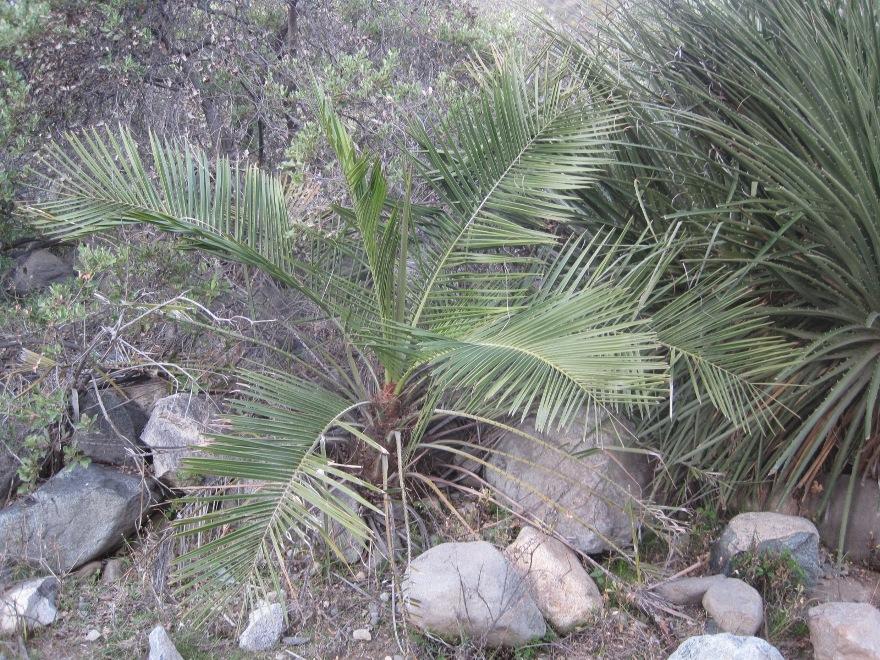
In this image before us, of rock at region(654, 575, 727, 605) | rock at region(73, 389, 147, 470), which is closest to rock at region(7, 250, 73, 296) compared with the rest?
rock at region(73, 389, 147, 470)

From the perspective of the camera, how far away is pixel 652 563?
329cm

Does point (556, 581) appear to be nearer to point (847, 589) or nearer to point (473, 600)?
point (473, 600)

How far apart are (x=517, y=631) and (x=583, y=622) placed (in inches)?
11.9

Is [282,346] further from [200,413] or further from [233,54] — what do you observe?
[233,54]

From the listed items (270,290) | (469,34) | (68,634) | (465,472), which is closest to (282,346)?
(270,290)

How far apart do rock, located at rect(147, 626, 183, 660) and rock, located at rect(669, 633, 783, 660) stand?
1598mm

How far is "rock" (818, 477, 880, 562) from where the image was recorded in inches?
129

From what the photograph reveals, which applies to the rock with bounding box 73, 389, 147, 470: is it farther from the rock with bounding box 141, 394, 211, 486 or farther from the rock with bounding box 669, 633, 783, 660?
the rock with bounding box 669, 633, 783, 660

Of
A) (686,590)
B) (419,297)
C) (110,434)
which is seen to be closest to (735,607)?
(686,590)

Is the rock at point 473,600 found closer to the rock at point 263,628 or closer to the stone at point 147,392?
the rock at point 263,628

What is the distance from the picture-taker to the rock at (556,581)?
2.95 meters

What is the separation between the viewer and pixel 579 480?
3.37 metres

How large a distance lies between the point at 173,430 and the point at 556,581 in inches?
68.7

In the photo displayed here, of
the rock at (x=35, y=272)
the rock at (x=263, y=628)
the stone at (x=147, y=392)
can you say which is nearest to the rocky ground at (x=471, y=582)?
the rock at (x=263, y=628)
